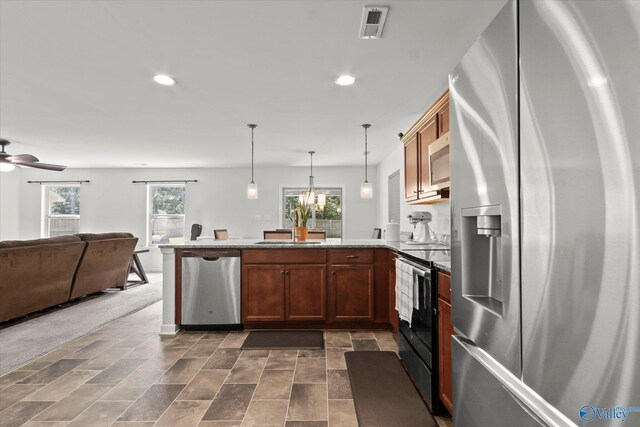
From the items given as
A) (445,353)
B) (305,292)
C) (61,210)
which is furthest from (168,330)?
(61,210)

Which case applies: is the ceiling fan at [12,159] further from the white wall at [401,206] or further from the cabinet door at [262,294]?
the white wall at [401,206]

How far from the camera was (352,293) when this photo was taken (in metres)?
A: 3.37

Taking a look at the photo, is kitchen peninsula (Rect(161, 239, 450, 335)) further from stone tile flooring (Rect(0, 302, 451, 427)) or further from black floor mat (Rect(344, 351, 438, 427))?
black floor mat (Rect(344, 351, 438, 427))

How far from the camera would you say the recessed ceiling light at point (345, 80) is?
116 inches

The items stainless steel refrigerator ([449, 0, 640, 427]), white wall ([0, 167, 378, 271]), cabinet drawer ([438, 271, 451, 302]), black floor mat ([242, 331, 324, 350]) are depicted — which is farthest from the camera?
white wall ([0, 167, 378, 271])

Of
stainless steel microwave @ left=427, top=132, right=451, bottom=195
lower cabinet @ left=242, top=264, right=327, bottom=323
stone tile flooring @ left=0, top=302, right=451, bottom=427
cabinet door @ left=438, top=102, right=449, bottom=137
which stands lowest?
stone tile flooring @ left=0, top=302, right=451, bottom=427

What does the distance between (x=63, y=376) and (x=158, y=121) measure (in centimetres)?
297

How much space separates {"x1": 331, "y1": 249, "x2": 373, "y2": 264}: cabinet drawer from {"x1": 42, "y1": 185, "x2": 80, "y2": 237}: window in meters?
7.41

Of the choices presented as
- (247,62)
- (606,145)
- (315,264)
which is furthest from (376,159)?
(606,145)

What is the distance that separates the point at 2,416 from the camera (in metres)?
1.94

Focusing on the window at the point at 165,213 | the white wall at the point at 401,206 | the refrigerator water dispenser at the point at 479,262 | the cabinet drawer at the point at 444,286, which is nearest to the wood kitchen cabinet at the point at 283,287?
the white wall at the point at 401,206

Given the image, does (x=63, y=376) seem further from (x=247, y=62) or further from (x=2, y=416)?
(x=247, y=62)

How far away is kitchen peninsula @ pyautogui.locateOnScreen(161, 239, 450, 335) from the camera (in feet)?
11.0

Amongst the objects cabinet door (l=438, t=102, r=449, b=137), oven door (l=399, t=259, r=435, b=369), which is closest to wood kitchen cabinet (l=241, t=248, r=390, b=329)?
oven door (l=399, t=259, r=435, b=369)
